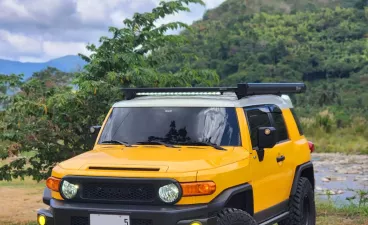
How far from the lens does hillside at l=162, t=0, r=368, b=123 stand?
73.7 metres

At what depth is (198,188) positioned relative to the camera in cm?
495

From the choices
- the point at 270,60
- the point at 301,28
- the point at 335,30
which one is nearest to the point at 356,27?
the point at 335,30

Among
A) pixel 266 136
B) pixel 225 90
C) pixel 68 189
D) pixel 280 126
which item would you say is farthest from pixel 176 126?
pixel 280 126

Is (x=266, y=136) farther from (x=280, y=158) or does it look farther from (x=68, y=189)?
(x=68, y=189)

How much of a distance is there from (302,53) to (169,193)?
89406mm

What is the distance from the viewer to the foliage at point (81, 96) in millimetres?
8188

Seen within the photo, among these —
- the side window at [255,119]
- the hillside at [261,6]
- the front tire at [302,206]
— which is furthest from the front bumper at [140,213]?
the hillside at [261,6]

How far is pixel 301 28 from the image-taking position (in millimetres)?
112625

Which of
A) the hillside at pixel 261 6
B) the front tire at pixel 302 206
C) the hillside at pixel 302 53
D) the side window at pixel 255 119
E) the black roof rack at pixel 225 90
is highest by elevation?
the hillside at pixel 261 6

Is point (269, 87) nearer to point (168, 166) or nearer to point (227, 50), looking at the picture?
point (168, 166)

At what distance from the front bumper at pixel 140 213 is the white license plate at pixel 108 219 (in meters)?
0.03

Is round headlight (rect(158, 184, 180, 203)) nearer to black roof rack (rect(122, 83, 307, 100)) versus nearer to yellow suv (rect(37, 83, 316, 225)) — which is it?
yellow suv (rect(37, 83, 316, 225))

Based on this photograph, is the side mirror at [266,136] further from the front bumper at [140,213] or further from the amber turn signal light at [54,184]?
the amber turn signal light at [54,184]

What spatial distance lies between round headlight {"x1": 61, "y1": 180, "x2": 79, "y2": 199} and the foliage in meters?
2.80
